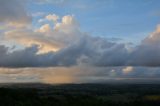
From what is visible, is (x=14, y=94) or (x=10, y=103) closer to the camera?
(x=10, y=103)

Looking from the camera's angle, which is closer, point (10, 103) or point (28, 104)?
point (10, 103)

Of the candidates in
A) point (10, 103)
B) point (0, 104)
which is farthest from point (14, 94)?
point (0, 104)

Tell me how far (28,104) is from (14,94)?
2225 cm

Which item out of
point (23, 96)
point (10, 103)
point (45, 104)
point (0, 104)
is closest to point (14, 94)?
point (23, 96)

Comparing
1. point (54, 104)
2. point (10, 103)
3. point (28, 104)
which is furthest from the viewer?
point (54, 104)

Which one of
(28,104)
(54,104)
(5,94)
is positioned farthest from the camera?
(54,104)

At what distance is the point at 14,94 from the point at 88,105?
49452mm

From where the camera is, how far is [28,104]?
6496 inches

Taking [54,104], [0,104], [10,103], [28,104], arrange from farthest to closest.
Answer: [54,104], [28,104], [10,103], [0,104]

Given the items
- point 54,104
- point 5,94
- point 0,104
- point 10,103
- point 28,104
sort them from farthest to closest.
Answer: point 54,104 → point 5,94 → point 28,104 → point 10,103 → point 0,104

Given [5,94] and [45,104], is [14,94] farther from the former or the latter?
[45,104]

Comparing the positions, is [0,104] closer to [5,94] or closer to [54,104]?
[5,94]

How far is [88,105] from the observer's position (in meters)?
199

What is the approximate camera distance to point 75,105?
19562 cm
